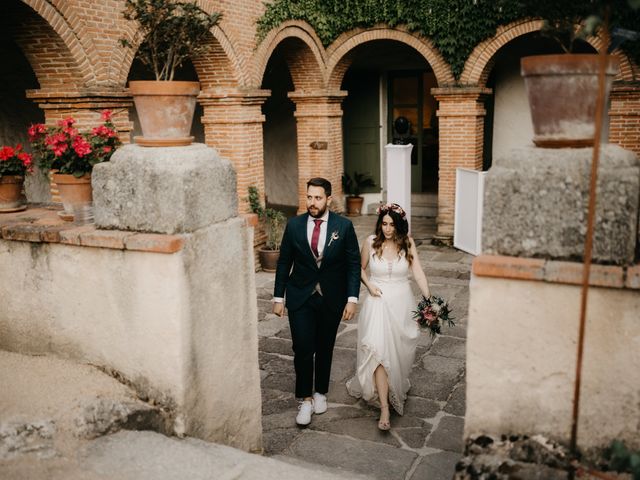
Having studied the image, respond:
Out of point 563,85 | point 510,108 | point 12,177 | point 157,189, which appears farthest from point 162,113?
point 510,108

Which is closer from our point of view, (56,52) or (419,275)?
(419,275)

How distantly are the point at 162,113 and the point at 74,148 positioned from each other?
32.3 inches

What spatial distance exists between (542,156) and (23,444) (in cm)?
275

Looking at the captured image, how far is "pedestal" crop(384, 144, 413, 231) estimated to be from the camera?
36.7ft

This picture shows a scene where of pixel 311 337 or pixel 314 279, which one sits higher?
pixel 314 279

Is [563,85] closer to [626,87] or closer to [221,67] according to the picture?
[221,67]

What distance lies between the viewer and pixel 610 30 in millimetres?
2525

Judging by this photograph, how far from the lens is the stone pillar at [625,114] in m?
10.2

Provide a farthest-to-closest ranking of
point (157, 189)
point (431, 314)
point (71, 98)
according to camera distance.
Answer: point (71, 98), point (431, 314), point (157, 189)

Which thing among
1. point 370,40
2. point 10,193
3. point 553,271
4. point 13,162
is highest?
point 370,40

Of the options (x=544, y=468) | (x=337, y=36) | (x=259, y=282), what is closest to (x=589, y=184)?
(x=544, y=468)

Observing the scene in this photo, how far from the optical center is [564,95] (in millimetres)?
2775

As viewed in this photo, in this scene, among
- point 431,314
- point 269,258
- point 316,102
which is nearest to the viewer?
point 431,314

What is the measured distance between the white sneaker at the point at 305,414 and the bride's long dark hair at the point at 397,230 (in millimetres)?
1368
